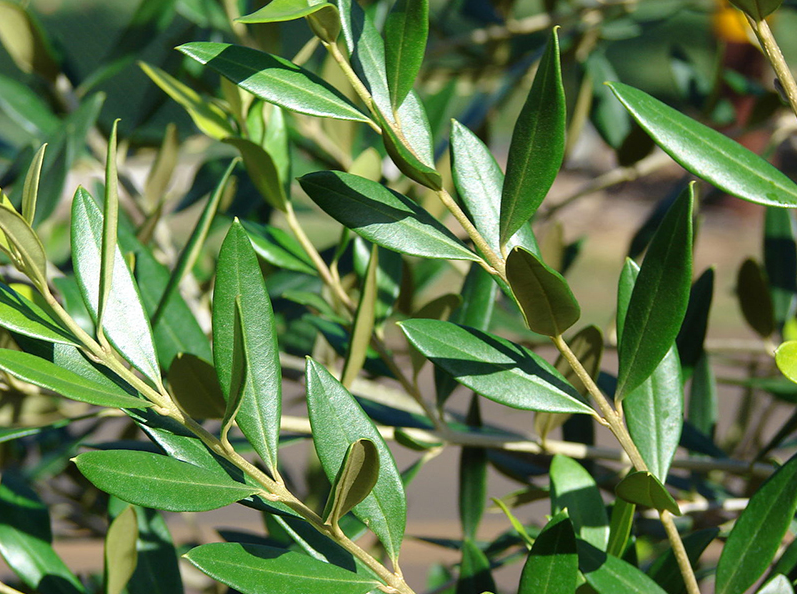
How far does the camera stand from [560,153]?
0.89 feet

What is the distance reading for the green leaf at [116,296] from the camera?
29 centimetres

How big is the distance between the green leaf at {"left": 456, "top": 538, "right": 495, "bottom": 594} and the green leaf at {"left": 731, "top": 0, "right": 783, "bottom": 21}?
295mm

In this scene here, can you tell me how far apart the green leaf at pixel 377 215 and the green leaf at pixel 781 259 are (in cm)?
39

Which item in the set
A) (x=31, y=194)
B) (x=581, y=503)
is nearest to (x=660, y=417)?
(x=581, y=503)

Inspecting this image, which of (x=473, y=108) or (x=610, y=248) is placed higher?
(x=473, y=108)

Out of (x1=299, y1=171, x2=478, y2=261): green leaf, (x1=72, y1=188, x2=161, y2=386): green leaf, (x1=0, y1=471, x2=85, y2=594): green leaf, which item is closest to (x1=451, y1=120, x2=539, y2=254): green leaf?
(x1=299, y1=171, x2=478, y2=261): green leaf

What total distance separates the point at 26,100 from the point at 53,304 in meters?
0.49

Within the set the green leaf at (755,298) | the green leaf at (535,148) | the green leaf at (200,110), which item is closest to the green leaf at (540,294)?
the green leaf at (535,148)

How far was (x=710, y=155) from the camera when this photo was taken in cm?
30

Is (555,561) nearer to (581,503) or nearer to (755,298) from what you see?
(581,503)

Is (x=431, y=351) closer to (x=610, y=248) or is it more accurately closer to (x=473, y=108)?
(x=473, y=108)

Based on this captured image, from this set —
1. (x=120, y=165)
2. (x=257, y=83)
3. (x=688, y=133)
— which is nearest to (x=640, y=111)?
(x=688, y=133)

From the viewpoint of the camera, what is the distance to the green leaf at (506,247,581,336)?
261 millimetres

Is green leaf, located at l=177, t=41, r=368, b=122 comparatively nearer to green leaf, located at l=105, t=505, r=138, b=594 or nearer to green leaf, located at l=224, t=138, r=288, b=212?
green leaf, located at l=224, t=138, r=288, b=212
